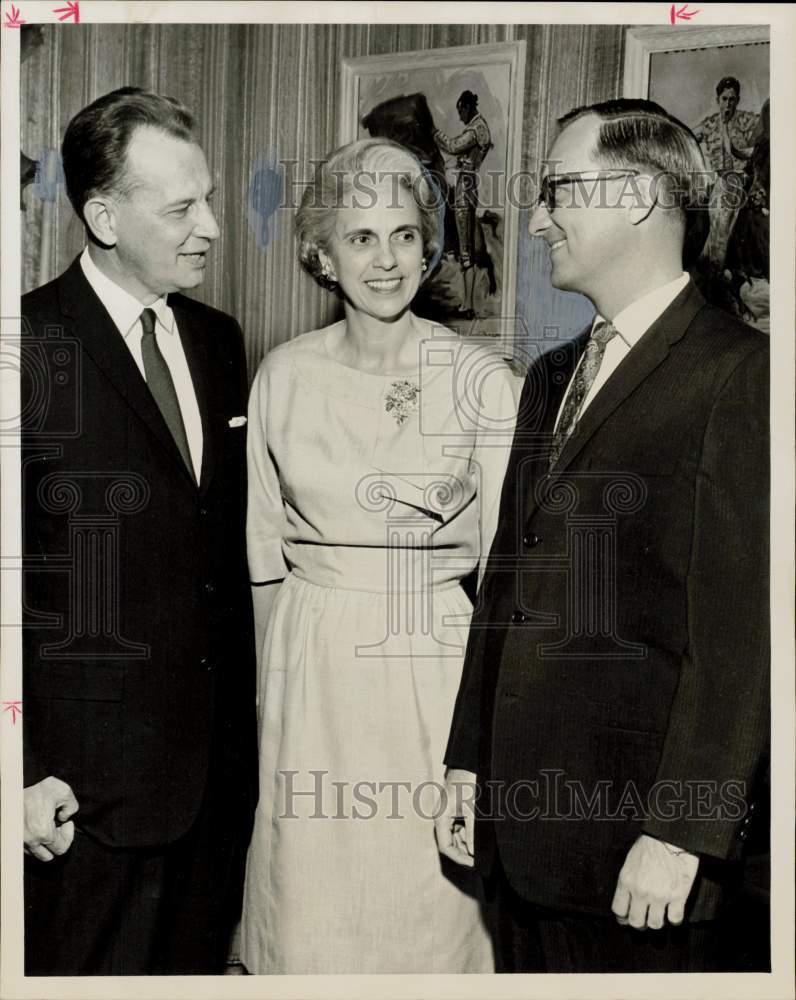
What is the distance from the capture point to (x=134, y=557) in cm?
279

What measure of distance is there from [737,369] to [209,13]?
4.70ft

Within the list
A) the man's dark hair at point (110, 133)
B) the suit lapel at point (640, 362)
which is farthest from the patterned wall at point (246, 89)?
the suit lapel at point (640, 362)

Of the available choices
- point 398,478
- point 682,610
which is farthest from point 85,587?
point 682,610

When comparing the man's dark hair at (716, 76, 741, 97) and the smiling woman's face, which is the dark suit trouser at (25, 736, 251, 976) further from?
the man's dark hair at (716, 76, 741, 97)

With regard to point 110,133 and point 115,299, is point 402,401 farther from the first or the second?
point 110,133

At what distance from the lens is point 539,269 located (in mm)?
2770

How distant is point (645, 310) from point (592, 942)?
1423 millimetres

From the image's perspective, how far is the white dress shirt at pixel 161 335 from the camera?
9.16 ft

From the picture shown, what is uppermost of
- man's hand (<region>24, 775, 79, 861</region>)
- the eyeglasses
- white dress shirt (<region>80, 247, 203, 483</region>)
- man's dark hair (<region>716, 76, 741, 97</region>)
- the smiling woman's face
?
man's dark hair (<region>716, 76, 741, 97</region>)

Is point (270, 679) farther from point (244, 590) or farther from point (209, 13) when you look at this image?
point (209, 13)

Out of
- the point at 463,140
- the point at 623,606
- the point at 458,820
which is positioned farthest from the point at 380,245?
the point at 458,820

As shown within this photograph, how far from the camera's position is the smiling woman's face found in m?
2.75

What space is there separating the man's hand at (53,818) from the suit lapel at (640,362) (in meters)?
1.40

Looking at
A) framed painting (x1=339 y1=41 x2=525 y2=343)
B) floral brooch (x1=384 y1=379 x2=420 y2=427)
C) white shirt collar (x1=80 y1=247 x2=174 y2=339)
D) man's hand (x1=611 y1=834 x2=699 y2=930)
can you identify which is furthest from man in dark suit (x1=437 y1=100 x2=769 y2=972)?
white shirt collar (x1=80 y1=247 x2=174 y2=339)
